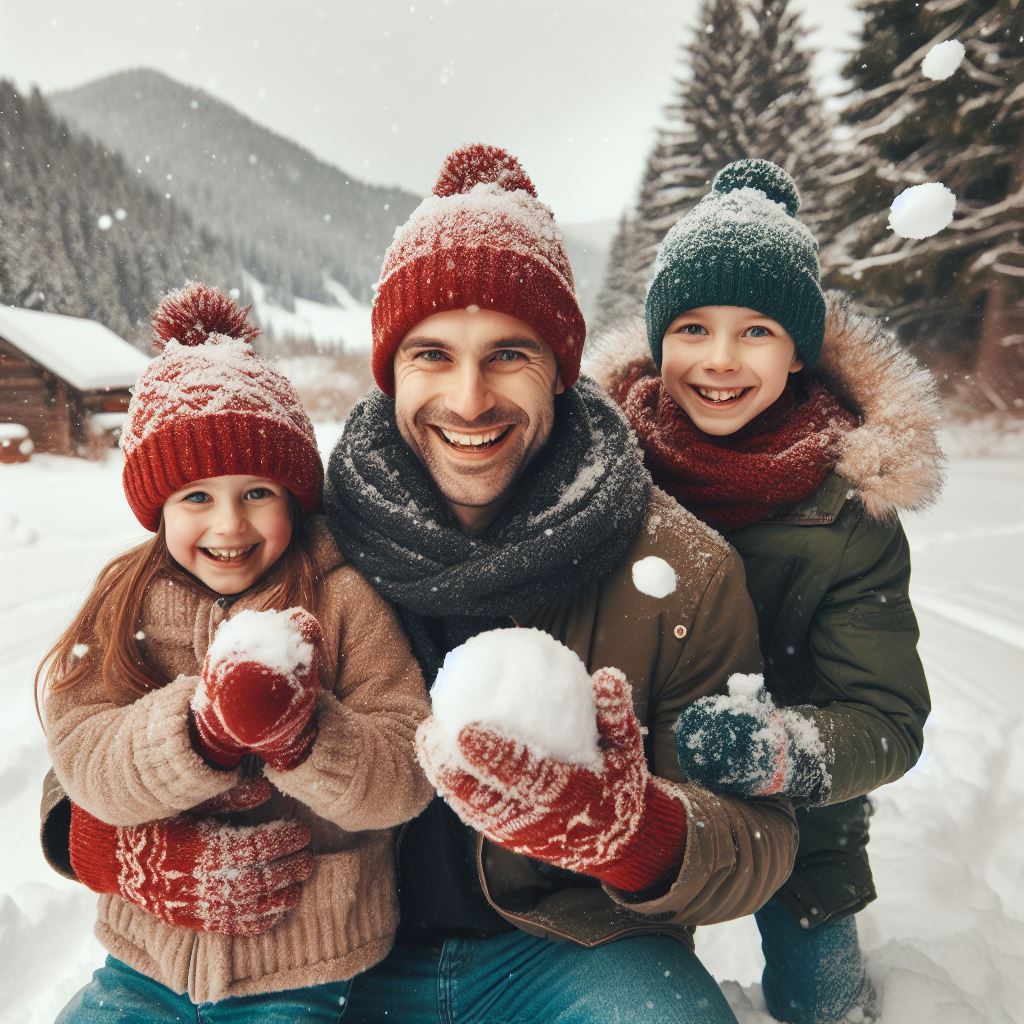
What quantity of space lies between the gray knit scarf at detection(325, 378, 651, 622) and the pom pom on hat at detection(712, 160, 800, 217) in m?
0.86

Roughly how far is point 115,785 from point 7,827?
236 cm

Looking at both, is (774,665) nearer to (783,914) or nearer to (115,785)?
(783,914)

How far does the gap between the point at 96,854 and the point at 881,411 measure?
84.3 inches

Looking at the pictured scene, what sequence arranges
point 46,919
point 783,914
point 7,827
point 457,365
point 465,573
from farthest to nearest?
point 7,827 < point 46,919 < point 783,914 < point 457,365 < point 465,573

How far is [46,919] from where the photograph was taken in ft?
8.13

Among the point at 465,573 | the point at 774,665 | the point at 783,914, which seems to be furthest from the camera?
the point at 783,914

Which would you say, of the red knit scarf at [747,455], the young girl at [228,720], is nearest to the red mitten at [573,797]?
the young girl at [228,720]

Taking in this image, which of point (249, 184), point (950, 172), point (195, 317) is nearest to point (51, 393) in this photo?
point (195, 317)

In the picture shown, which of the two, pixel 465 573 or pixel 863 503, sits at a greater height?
pixel 863 503

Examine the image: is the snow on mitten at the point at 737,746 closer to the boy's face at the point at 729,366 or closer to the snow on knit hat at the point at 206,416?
the boy's face at the point at 729,366

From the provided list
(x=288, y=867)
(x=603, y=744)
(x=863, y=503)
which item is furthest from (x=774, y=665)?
(x=288, y=867)

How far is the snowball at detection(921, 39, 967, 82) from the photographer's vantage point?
11741mm

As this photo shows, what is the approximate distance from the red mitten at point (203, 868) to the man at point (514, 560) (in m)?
0.38

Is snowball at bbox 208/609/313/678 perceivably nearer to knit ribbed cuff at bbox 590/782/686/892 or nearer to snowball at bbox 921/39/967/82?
knit ribbed cuff at bbox 590/782/686/892
